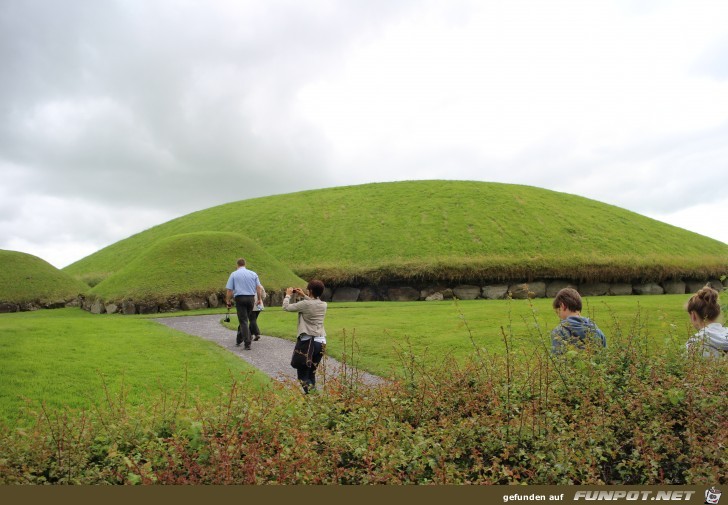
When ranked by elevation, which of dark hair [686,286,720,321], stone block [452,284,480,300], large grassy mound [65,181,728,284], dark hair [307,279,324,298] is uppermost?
large grassy mound [65,181,728,284]

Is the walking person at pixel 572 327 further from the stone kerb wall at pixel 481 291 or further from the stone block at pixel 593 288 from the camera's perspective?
the stone block at pixel 593 288

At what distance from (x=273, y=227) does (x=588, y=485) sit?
51.2 m

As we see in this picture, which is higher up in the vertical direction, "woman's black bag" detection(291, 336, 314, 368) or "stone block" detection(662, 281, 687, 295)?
"stone block" detection(662, 281, 687, 295)

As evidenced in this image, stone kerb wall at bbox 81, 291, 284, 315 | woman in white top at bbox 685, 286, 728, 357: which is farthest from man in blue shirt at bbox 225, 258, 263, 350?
stone kerb wall at bbox 81, 291, 284, 315

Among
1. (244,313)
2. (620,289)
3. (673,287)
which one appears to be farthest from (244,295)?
(673,287)

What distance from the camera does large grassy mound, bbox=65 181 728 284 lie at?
41.5 metres

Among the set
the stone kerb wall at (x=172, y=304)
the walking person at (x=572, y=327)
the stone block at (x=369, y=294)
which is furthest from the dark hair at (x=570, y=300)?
the stone block at (x=369, y=294)

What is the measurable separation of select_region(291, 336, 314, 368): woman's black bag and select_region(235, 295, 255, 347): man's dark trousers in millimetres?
7231

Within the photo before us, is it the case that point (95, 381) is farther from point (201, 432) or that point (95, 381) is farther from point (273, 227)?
point (273, 227)

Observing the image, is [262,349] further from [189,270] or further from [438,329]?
[189,270]

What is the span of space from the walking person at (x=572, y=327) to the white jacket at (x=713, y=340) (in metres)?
1.43

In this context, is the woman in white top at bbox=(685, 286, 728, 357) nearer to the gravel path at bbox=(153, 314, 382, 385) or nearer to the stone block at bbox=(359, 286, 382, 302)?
the gravel path at bbox=(153, 314, 382, 385)

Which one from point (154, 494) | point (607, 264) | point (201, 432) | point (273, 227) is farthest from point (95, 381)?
point (273, 227)

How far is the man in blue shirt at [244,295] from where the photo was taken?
17.3m
